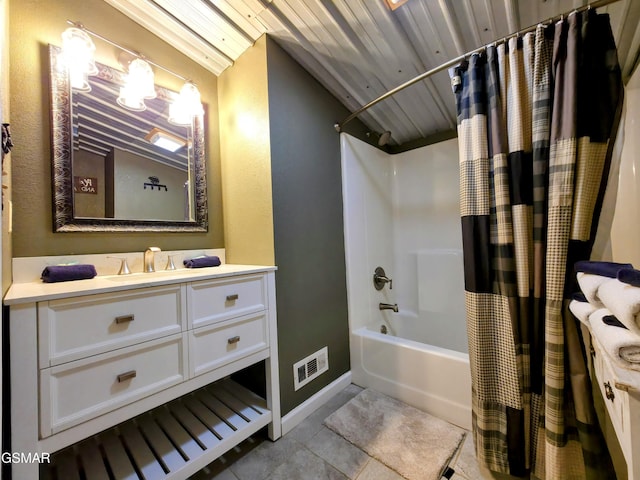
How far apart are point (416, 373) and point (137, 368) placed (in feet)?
4.50

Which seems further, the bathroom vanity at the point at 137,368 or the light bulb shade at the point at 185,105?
the light bulb shade at the point at 185,105

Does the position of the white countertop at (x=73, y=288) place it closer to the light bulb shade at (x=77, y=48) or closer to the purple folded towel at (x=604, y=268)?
the light bulb shade at (x=77, y=48)

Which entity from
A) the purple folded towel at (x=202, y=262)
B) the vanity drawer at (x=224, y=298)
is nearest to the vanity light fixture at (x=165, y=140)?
the purple folded towel at (x=202, y=262)

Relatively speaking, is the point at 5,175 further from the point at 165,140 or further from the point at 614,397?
the point at 614,397

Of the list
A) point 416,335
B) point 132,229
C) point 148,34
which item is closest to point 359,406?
point 416,335

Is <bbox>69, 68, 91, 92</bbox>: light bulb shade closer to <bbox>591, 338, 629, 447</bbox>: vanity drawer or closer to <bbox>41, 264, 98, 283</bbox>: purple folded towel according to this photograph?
<bbox>41, 264, 98, 283</bbox>: purple folded towel

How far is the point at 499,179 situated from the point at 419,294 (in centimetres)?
145

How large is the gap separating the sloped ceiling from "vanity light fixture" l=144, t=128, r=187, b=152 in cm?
54

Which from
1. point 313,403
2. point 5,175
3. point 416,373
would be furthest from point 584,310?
point 5,175

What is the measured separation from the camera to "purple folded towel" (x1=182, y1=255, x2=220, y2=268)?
1.34 meters

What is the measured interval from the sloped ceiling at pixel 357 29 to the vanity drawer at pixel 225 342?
1495 mm

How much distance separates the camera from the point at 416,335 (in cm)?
216

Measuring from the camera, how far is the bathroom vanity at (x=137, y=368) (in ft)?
2.15

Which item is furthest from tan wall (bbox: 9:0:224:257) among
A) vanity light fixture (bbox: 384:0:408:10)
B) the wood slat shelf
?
vanity light fixture (bbox: 384:0:408:10)
